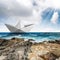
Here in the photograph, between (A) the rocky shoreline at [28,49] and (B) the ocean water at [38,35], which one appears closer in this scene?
(A) the rocky shoreline at [28,49]

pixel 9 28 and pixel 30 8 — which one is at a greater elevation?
pixel 30 8

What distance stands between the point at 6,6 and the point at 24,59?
1.45m

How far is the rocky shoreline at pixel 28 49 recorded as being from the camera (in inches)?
150

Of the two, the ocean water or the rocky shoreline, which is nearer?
the rocky shoreline

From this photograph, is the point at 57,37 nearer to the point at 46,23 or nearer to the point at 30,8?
the point at 46,23

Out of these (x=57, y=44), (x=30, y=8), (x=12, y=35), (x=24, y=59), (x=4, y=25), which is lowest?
(x=24, y=59)

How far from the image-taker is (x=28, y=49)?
13.0 feet

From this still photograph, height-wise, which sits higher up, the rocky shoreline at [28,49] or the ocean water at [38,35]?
the ocean water at [38,35]

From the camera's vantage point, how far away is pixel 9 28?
3.94 metres

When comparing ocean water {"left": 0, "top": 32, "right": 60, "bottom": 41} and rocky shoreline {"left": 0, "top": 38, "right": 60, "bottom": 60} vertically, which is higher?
ocean water {"left": 0, "top": 32, "right": 60, "bottom": 41}

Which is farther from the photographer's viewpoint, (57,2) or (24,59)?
(57,2)

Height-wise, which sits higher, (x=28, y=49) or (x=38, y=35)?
(x=38, y=35)

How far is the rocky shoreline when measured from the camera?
3.80 metres

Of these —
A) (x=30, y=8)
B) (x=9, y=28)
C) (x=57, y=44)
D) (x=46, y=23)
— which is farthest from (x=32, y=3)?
(x=57, y=44)
